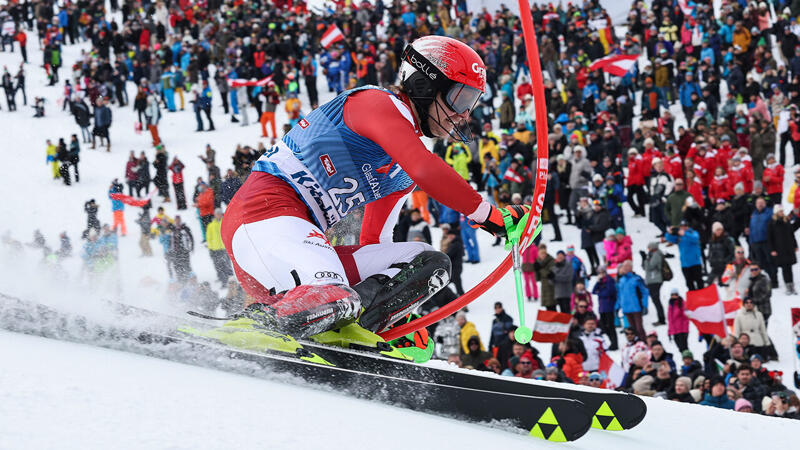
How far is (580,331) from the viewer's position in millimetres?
11836

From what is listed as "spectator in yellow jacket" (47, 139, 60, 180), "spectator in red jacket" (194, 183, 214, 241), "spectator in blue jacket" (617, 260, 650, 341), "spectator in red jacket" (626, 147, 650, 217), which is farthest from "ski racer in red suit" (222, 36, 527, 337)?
"spectator in yellow jacket" (47, 139, 60, 180)

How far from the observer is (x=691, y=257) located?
13727mm

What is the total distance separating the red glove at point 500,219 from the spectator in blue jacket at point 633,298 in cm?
876

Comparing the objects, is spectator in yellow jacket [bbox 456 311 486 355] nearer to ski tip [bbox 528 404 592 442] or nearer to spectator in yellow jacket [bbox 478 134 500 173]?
spectator in yellow jacket [bbox 478 134 500 173]

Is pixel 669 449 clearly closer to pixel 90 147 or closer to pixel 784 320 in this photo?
pixel 784 320

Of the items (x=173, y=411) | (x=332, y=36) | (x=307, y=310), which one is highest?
(x=332, y=36)

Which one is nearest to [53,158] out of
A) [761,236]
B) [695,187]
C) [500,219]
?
[695,187]

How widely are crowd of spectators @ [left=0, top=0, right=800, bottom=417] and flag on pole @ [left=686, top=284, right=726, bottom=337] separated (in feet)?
0.64

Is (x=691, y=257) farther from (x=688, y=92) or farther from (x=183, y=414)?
(x=183, y=414)

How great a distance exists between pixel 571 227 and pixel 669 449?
1330cm

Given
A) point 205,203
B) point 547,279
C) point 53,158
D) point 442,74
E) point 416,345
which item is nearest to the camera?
point 442,74

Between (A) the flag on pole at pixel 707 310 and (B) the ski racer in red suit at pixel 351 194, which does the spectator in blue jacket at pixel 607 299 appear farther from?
(B) the ski racer in red suit at pixel 351 194

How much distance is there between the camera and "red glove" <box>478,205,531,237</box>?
4441 mm

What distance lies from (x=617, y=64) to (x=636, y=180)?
4.62 metres
